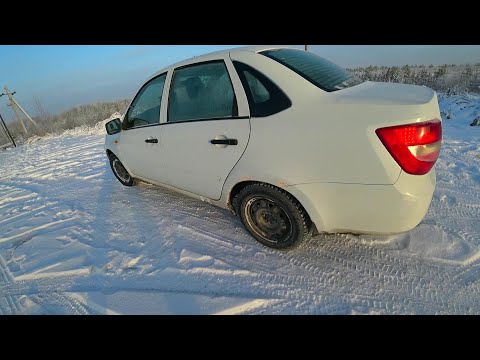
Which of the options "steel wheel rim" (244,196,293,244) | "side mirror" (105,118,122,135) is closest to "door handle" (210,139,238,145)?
"steel wheel rim" (244,196,293,244)

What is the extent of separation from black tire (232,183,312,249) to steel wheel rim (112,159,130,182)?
7.99 feet

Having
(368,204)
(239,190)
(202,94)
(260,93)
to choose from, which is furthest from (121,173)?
(368,204)

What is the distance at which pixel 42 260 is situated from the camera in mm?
2768

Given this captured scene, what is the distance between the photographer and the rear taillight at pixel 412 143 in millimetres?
1551

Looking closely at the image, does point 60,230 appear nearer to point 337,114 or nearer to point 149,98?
point 149,98

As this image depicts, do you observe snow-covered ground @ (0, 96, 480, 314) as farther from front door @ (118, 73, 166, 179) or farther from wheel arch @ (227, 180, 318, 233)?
front door @ (118, 73, 166, 179)

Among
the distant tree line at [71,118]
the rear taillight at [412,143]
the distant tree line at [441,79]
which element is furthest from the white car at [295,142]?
the distant tree line at [71,118]

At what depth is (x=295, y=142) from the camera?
1.83 m

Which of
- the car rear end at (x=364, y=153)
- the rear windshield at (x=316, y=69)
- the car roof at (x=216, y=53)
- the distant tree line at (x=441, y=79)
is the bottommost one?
the distant tree line at (x=441, y=79)

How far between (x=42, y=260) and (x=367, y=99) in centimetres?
357

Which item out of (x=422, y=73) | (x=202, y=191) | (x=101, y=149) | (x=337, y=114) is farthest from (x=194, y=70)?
(x=422, y=73)

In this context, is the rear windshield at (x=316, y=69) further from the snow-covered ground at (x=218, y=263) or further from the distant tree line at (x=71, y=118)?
the distant tree line at (x=71, y=118)

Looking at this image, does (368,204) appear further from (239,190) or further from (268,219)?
(239,190)

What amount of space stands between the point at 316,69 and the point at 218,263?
1977 mm
